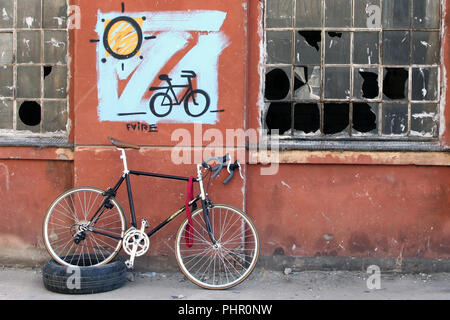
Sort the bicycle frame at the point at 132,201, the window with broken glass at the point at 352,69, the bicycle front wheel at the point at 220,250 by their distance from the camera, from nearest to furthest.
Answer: the bicycle frame at the point at 132,201, the bicycle front wheel at the point at 220,250, the window with broken glass at the point at 352,69

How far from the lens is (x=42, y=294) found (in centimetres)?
530

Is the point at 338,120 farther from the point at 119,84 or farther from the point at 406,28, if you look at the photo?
the point at 119,84

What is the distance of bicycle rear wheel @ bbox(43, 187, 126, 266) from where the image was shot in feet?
18.4

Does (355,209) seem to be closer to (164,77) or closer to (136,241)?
(136,241)

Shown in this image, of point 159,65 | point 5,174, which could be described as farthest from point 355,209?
point 5,174

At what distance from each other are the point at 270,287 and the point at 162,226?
1.25 metres

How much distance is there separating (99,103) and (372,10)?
309cm

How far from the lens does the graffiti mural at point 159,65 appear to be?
19.3 ft

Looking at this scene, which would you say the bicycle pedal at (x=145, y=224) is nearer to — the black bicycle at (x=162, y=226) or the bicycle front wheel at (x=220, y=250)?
the black bicycle at (x=162, y=226)

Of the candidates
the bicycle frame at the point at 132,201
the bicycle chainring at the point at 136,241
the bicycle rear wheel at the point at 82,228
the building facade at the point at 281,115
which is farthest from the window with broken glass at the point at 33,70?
the bicycle chainring at the point at 136,241

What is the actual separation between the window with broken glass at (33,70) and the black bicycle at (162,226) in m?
0.95

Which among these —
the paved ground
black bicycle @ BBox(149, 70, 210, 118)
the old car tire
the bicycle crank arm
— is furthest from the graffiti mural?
the paved ground

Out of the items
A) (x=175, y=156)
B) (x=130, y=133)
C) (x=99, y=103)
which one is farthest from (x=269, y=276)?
(x=99, y=103)

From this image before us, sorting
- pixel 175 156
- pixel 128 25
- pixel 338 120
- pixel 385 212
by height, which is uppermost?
pixel 128 25
